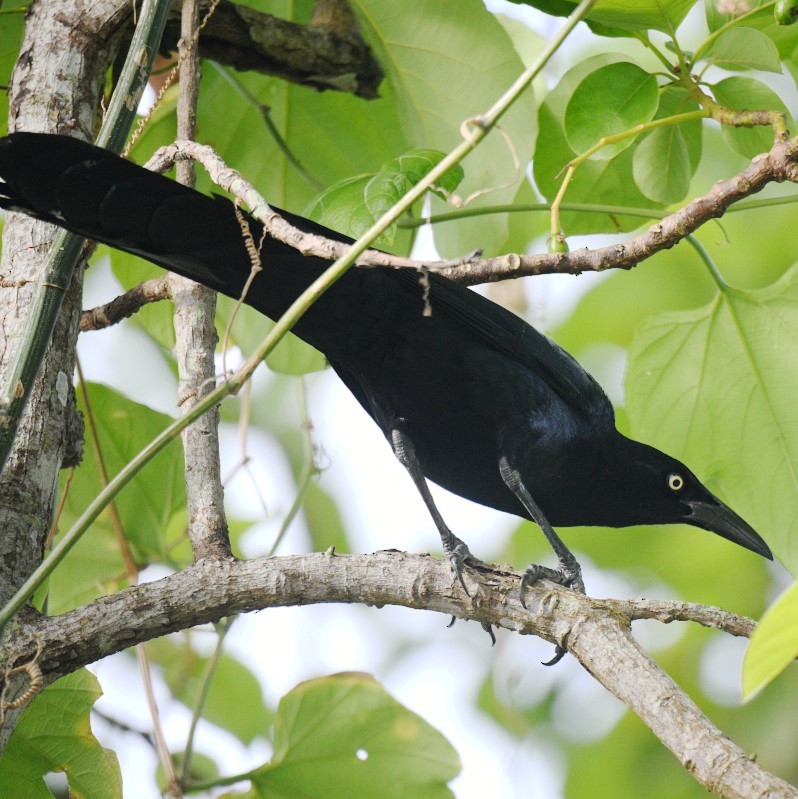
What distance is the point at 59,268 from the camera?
176 cm

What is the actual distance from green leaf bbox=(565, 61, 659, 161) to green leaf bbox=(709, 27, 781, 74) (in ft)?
0.85

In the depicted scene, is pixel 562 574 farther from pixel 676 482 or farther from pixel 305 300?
pixel 305 300

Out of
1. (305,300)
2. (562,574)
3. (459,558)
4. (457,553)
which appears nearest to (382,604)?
(459,558)

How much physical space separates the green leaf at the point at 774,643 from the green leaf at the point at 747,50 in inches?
74.6

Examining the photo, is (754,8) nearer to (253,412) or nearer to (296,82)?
(296,82)

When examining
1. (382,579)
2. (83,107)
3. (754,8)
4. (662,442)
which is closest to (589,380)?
(662,442)

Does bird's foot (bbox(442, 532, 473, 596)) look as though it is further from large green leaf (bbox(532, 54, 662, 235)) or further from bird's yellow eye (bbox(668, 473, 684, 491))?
bird's yellow eye (bbox(668, 473, 684, 491))

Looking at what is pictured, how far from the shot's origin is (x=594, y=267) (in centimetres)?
179

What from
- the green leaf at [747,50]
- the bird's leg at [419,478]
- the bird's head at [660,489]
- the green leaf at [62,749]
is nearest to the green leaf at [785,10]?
the green leaf at [747,50]

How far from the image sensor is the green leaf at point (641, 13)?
233cm

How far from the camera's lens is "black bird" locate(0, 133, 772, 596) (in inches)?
77.7

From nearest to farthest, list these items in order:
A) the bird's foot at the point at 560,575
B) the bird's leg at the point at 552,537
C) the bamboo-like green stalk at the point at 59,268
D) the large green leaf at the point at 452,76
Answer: the bamboo-like green stalk at the point at 59,268
the bird's foot at the point at 560,575
the large green leaf at the point at 452,76
the bird's leg at the point at 552,537

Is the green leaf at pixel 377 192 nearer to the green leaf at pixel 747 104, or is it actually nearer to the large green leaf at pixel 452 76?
the large green leaf at pixel 452 76

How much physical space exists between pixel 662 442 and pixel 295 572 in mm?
1681
